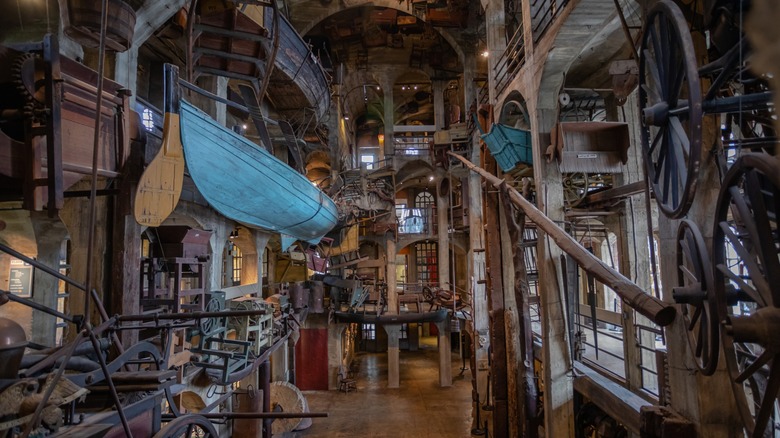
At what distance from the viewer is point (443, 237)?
1684cm

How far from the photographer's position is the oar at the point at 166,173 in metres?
4.43

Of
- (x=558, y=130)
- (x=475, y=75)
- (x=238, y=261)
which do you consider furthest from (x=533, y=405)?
(x=475, y=75)

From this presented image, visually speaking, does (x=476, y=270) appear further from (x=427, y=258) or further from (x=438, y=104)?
(x=427, y=258)

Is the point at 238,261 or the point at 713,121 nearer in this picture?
the point at 713,121

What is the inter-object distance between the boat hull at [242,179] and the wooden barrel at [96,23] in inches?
36.8

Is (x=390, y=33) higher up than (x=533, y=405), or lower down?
higher up

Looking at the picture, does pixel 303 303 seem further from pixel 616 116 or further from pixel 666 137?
pixel 666 137

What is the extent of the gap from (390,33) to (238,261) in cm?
1177

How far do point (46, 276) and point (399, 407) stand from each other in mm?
10376

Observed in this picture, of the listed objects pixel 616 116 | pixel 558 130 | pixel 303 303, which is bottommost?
pixel 303 303

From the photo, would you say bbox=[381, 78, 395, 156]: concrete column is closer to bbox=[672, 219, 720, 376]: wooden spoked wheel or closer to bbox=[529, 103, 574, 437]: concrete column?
bbox=[529, 103, 574, 437]: concrete column

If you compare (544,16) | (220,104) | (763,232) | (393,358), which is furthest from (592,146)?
(393,358)

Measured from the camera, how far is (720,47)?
2.59 meters

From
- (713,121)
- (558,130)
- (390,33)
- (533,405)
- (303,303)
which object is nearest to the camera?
(713,121)
